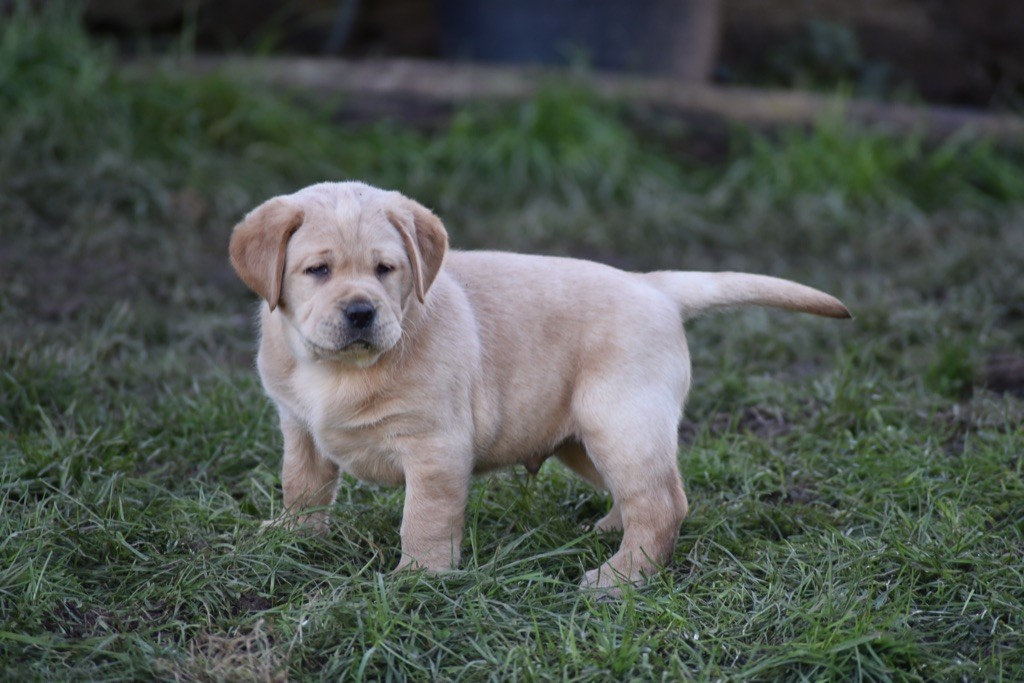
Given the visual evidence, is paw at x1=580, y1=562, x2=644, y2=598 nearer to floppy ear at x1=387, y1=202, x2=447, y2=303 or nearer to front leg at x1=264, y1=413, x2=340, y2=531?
front leg at x1=264, y1=413, x2=340, y2=531

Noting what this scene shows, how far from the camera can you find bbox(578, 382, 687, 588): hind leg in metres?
3.58

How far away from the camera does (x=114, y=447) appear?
4230 millimetres

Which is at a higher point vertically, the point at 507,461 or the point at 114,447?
the point at 507,461

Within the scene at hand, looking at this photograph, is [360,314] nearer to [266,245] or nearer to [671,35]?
[266,245]

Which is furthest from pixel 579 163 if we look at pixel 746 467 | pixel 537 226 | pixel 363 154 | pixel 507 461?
pixel 507 461

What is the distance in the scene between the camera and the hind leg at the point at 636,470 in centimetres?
358

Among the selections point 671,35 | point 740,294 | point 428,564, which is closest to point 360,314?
point 428,564

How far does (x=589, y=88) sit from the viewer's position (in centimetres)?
875

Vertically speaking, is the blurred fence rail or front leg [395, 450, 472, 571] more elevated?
front leg [395, 450, 472, 571]

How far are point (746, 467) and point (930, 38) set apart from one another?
25.8ft

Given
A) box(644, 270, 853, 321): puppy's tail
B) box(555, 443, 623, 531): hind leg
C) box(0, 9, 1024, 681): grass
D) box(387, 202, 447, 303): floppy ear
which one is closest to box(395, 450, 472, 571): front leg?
box(0, 9, 1024, 681): grass

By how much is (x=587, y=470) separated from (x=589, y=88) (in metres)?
5.24

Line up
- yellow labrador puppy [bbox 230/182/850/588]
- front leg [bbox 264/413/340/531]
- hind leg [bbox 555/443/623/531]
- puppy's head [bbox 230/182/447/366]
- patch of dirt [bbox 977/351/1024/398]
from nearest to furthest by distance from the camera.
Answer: puppy's head [bbox 230/182/447/366]
yellow labrador puppy [bbox 230/182/850/588]
front leg [bbox 264/413/340/531]
hind leg [bbox 555/443/623/531]
patch of dirt [bbox 977/351/1024/398]

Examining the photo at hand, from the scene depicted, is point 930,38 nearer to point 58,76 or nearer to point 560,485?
point 58,76
